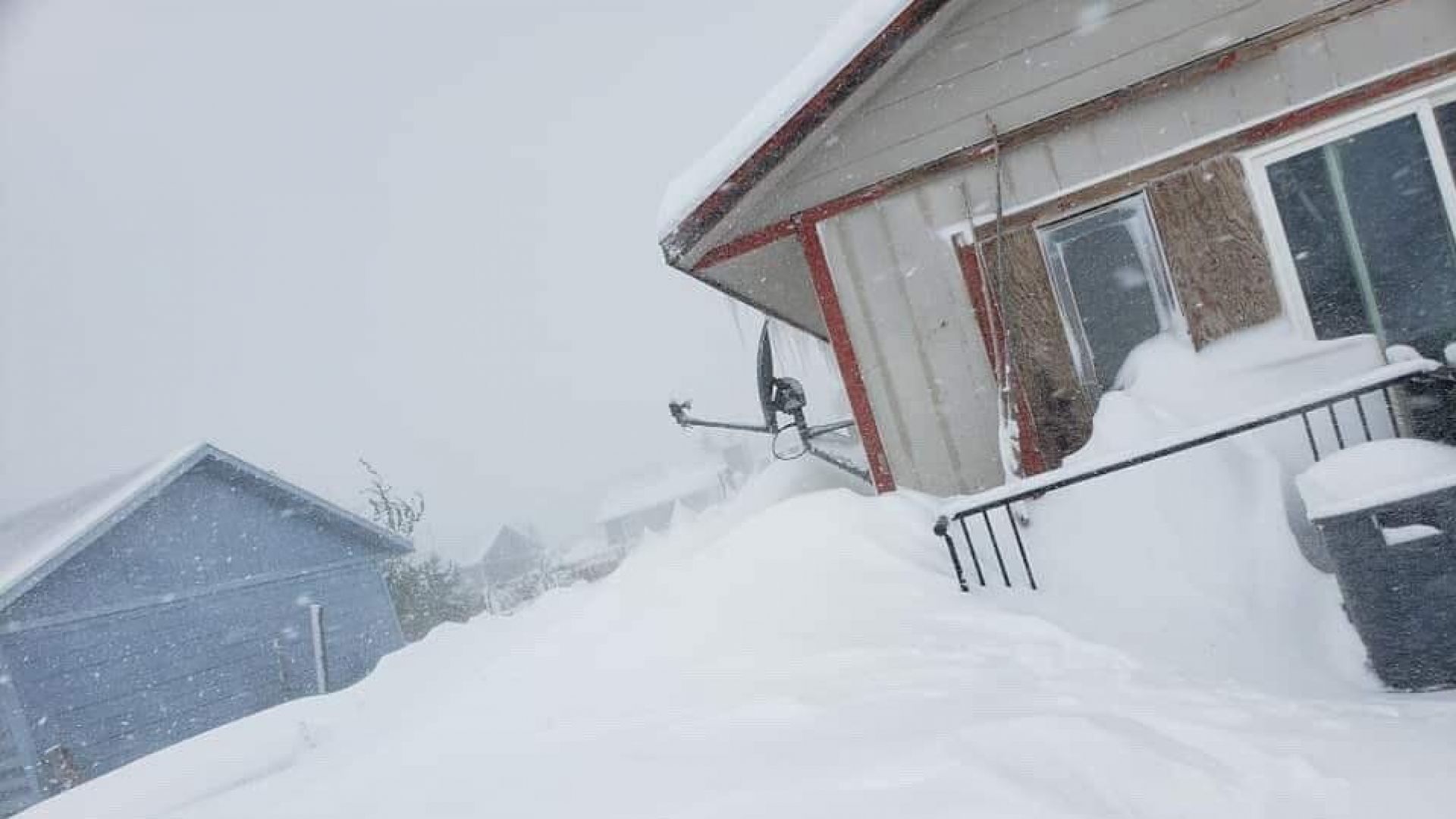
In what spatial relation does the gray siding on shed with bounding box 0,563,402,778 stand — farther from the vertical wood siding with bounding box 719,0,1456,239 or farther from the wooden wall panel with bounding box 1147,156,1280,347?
the wooden wall panel with bounding box 1147,156,1280,347

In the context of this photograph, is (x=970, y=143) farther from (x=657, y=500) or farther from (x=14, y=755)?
(x=657, y=500)

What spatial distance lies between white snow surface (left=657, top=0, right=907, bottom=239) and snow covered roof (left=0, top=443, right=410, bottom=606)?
440 inches

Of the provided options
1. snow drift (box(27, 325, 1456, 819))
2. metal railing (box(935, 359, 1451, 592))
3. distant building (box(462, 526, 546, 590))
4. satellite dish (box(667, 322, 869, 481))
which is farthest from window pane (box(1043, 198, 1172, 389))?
distant building (box(462, 526, 546, 590))

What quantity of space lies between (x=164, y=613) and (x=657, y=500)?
52970 mm

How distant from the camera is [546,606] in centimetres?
842

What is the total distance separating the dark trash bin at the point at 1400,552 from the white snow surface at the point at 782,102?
4179 mm

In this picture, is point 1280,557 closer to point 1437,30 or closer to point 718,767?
point 718,767

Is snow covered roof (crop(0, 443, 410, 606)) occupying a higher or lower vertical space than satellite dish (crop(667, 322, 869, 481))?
higher

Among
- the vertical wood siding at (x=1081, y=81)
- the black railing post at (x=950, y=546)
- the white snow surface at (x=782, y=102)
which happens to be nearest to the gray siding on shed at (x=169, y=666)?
the white snow surface at (x=782, y=102)

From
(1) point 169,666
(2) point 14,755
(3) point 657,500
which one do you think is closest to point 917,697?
(2) point 14,755

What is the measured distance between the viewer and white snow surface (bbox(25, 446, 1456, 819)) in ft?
7.32

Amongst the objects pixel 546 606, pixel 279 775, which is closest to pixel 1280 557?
pixel 279 775

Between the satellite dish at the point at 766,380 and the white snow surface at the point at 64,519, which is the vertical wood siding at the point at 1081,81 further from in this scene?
the white snow surface at the point at 64,519

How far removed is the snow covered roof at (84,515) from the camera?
1127cm
